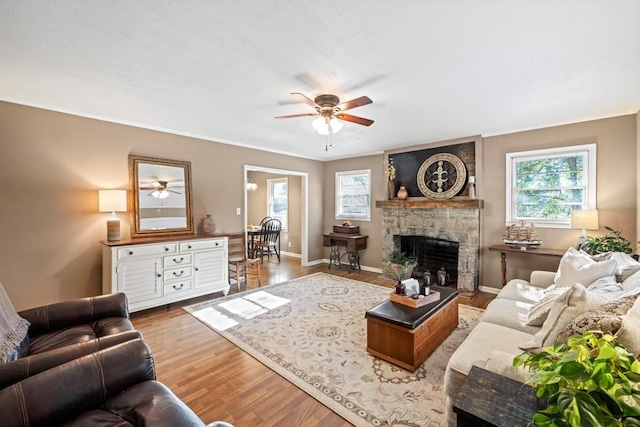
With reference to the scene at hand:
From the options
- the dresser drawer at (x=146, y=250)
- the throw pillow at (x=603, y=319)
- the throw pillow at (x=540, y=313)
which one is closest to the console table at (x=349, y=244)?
the dresser drawer at (x=146, y=250)

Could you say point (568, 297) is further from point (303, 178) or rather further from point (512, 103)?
point (303, 178)

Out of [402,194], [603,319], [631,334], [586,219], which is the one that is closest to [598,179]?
[586,219]

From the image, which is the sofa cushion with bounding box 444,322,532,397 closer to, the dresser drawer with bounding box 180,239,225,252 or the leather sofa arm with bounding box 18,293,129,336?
the leather sofa arm with bounding box 18,293,129,336

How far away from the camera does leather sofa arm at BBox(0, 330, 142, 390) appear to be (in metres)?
1.28

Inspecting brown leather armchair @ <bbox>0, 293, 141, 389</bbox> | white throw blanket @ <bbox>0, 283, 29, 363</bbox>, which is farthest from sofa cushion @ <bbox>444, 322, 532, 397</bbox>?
white throw blanket @ <bbox>0, 283, 29, 363</bbox>

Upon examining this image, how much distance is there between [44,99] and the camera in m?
3.06

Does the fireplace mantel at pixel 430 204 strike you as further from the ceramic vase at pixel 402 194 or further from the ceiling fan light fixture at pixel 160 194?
the ceiling fan light fixture at pixel 160 194

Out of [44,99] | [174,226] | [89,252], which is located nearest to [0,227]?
[89,252]

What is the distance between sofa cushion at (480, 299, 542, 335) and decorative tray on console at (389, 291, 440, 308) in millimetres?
462

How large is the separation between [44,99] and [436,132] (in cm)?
500

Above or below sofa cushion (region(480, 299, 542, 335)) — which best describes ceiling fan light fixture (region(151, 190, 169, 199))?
above

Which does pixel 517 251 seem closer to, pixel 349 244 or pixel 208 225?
pixel 349 244

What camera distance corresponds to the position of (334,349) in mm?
2729

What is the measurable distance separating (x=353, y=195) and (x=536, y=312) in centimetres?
453
